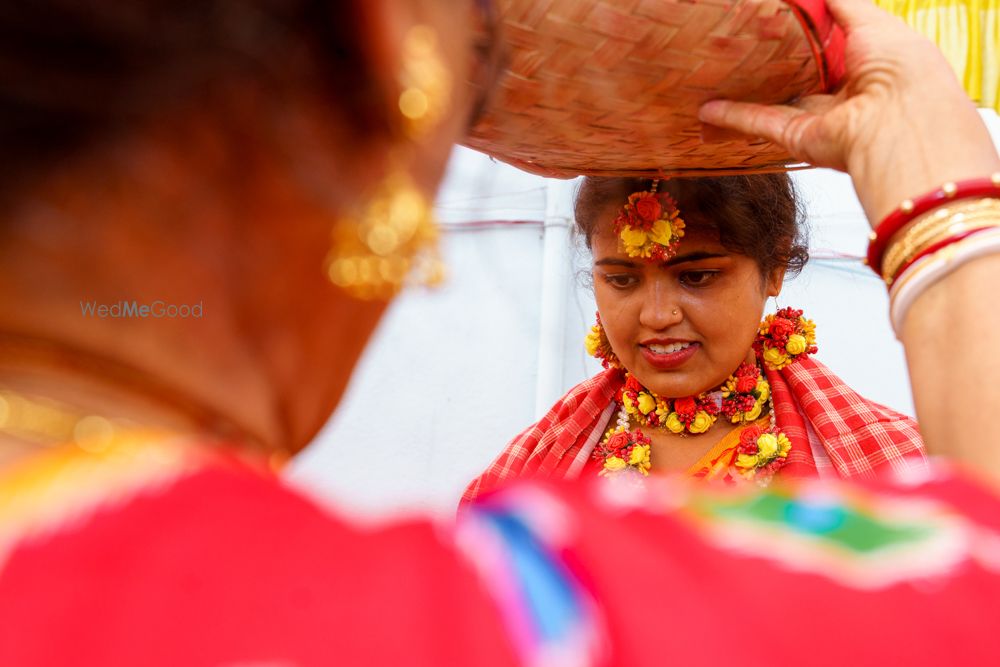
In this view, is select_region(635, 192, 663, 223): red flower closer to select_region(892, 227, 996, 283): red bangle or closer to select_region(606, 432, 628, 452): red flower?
select_region(606, 432, 628, 452): red flower

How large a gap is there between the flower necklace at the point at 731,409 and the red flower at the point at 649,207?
43 cm

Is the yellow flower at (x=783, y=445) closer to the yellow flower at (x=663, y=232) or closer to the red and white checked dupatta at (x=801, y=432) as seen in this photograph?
the red and white checked dupatta at (x=801, y=432)

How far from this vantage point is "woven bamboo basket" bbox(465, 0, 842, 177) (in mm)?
1074

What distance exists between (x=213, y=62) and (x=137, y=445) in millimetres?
176

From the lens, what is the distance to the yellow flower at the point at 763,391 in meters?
2.34

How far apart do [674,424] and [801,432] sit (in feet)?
1.00

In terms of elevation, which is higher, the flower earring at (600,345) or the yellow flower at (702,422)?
the flower earring at (600,345)

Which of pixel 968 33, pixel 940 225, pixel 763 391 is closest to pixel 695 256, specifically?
pixel 763 391

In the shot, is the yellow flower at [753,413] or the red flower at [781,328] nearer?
the yellow flower at [753,413]

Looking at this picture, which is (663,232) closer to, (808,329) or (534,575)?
(808,329)

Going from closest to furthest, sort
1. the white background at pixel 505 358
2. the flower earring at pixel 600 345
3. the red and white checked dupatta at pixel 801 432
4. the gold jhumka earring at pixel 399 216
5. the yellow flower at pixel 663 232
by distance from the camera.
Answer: the gold jhumka earring at pixel 399 216 → the red and white checked dupatta at pixel 801 432 → the yellow flower at pixel 663 232 → the flower earring at pixel 600 345 → the white background at pixel 505 358

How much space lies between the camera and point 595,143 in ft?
4.27

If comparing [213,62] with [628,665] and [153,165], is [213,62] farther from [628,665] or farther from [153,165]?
[628,665]

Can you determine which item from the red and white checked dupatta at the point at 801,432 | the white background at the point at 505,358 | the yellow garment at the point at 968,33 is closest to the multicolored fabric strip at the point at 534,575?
the yellow garment at the point at 968,33
